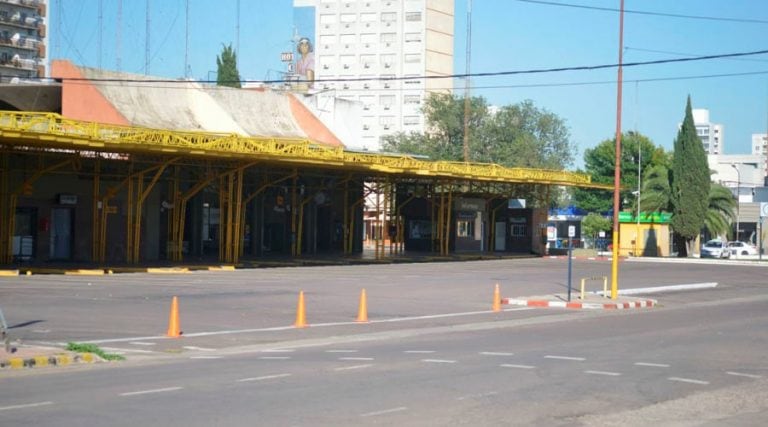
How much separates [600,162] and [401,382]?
108974mm

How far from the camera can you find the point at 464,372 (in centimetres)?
1449

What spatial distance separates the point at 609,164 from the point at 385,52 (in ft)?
109

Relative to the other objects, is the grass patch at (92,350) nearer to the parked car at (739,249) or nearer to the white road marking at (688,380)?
the white road marking at (688,380)

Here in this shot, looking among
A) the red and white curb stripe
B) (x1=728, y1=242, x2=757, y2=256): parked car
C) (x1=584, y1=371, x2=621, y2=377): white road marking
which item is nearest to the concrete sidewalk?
(x1=584, y1=371, x2=621, y2=377): white road marking

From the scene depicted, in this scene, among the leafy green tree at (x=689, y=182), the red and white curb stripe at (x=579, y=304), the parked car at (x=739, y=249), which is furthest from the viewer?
the parked car at (x=739, y=249)

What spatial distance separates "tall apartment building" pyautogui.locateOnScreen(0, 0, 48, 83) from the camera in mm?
102562

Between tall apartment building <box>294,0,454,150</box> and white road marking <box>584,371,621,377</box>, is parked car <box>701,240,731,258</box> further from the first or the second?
white road marking <box>584,371,621,377</box>

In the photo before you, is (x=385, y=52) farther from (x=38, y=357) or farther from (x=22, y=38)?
(x=38, y=357)

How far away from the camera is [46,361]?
1545cm

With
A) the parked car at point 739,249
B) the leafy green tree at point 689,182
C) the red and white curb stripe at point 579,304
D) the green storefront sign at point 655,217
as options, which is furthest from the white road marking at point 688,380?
the parked car at point 739,249

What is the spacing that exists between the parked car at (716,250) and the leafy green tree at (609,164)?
34.6 metres

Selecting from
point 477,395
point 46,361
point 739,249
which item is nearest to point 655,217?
point 739,249

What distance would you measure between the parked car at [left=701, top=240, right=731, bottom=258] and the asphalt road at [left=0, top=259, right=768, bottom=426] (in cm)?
4786

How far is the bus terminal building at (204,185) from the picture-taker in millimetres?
43688
